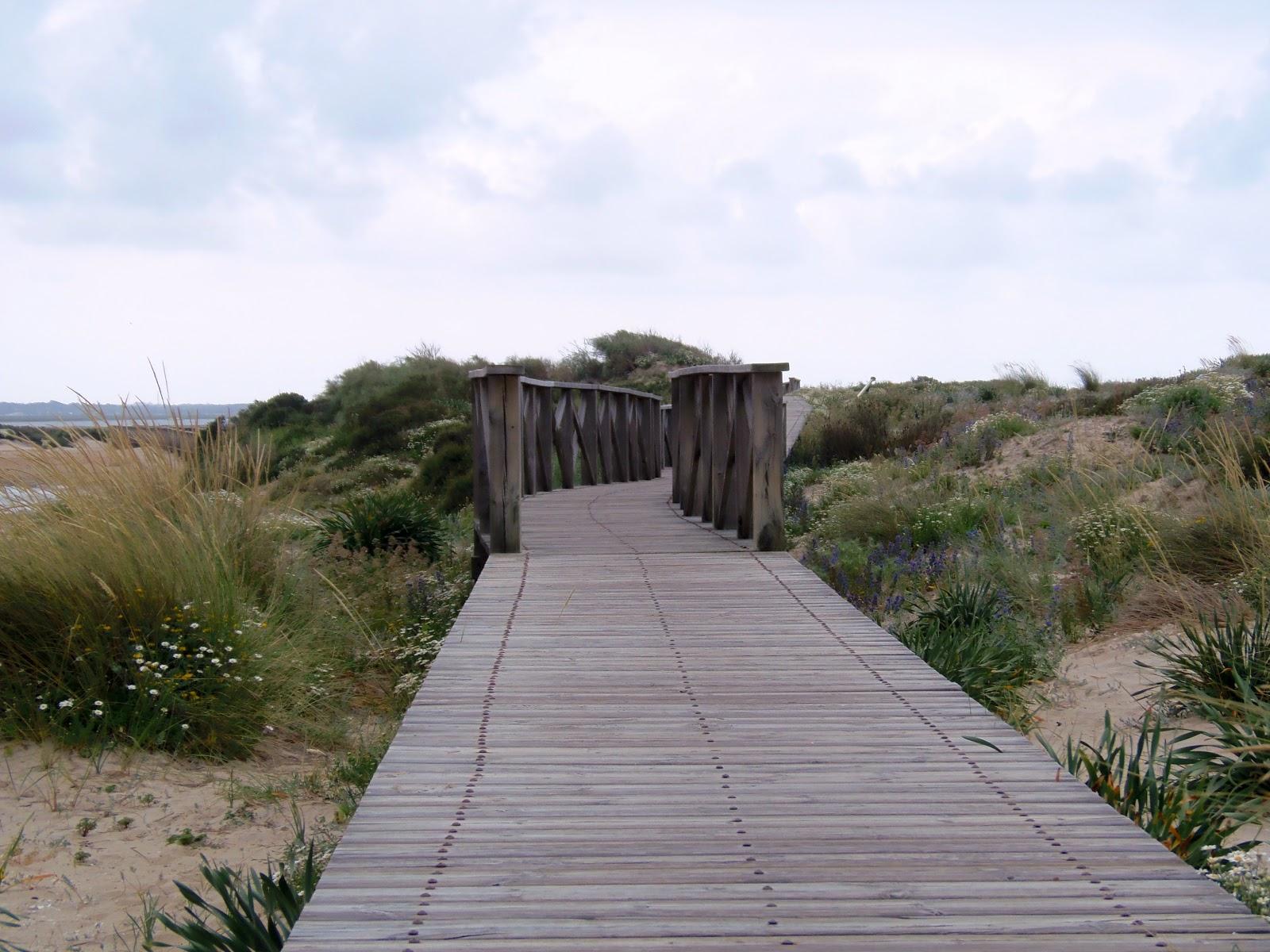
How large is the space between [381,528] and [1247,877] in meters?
7.20

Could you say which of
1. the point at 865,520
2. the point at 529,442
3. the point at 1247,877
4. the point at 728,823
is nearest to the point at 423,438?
the point at 529,442

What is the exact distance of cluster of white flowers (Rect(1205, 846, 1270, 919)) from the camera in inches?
104

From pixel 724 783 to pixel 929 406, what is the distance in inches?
559

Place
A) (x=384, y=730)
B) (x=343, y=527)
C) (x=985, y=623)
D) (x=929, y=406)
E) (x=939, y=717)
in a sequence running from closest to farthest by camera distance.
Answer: (x=939, y=717) < (x=384, y=730) < (x=985, y=623) < (x=343, y=527) < (x=929, y=406)

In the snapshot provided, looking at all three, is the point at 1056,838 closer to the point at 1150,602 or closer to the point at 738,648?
the point at 738,648

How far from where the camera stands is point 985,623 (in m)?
5.87

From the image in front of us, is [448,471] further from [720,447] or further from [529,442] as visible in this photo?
[720,447]

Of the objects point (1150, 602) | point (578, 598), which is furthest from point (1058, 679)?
point (578, 598)

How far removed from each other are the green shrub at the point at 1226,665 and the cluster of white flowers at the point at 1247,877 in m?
1.49

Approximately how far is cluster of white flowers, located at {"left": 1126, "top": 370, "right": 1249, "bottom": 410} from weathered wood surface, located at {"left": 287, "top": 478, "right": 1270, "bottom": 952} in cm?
853

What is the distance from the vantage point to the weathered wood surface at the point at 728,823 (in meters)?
→ 2.28

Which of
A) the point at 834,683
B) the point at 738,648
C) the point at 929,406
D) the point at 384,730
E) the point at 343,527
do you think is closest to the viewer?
the point at 834,683

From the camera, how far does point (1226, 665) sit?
4.49 m

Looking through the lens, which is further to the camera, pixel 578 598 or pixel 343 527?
pixel 343 527
